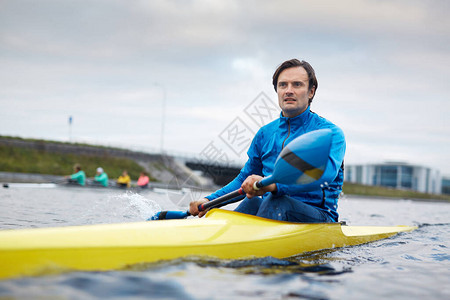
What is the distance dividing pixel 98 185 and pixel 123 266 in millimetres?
18038

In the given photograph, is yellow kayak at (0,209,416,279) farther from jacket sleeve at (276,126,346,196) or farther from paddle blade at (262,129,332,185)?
paddle blade at (262,129,332,185)

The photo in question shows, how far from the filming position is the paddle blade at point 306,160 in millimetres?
3479

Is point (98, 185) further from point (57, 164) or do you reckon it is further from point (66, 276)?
point (57, 164)

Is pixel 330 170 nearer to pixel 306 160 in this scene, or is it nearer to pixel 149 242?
pixel 306 160

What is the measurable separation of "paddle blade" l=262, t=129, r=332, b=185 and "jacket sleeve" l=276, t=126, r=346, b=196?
9cm

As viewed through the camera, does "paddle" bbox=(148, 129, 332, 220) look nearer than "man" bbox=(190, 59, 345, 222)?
Yes

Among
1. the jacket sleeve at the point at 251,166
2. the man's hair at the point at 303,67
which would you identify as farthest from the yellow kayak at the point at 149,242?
the man's hair at the point at 303,67

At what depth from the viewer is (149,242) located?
9.63 ft

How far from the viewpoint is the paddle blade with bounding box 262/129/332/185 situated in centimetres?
348

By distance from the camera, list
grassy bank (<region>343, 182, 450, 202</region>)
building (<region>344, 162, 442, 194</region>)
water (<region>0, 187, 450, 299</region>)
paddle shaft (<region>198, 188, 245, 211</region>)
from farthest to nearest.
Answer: building (<region>344, 162, 442, 194</region>) → grassy bank (<region>343, 182, 450, 202</region>) → paddle shaft (<region>198, 188, 245, 211</region>) → water (<region>0, 187, 450, 299</region>)

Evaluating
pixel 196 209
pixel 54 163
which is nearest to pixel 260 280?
pixel 196 209

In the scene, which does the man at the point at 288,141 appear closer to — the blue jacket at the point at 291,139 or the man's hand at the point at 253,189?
the blue jacket at the point at 291,139

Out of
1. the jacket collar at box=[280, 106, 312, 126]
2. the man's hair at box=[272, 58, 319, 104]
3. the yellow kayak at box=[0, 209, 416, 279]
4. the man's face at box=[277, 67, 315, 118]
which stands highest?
the man's hair at box=[272, 58, 319, 104]

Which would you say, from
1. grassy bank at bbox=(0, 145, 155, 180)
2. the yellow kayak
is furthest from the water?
grassy bank at bbox=(0, 145, 155, 180)
